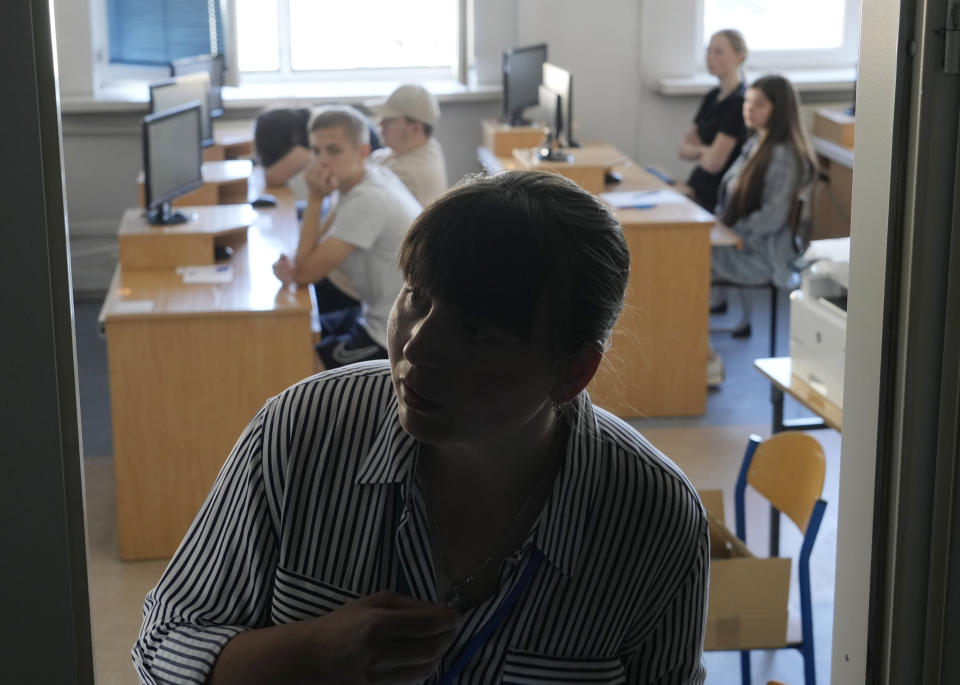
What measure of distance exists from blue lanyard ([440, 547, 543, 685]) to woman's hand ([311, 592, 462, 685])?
2.4 inches

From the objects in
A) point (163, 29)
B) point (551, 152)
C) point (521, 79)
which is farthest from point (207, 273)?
point (163, 29)

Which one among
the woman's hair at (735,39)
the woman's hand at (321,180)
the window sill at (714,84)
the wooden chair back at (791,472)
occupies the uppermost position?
the woman's hair at (735,39)

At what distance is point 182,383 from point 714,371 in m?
2.42

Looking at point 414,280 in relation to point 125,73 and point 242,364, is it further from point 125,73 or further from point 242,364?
point 125,73

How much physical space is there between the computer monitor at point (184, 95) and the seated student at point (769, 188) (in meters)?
2.29

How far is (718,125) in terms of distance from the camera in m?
6.11

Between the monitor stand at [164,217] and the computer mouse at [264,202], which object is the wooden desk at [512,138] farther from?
the monitor stand at [164,217]

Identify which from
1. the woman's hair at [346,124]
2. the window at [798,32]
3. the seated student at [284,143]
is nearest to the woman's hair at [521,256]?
the woman's hair at [346,124]

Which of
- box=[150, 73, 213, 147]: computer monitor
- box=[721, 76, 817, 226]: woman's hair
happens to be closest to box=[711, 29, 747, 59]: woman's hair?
box=[721, 76, 817, 226]: woman's hair

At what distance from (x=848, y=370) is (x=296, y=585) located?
0.68m

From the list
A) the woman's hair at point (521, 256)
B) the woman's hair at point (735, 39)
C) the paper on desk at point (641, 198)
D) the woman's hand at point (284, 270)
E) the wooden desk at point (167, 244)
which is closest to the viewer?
the woman's hair at point (521, 256)

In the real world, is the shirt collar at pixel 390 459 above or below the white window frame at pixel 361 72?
below

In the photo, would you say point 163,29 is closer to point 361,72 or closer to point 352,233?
point 361,72

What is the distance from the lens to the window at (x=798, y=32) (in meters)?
7.27
